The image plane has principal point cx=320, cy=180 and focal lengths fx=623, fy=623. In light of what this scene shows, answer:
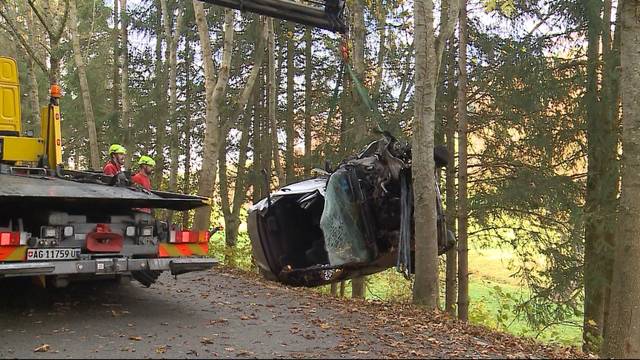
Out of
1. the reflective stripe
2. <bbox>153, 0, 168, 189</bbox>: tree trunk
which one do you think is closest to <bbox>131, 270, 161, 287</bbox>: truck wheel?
the reflective stripe

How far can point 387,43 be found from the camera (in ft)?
64.0

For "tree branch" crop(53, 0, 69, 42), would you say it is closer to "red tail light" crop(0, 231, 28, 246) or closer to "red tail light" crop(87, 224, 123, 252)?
"red tail light" crop(87, 224, 123, 252)

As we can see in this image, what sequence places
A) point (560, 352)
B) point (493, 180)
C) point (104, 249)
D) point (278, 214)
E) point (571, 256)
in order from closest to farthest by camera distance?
point (560, 352)
point (104, 249)
point (278, 214)
point (571, 256)
point (493, 180)

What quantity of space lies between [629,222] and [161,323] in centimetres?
519

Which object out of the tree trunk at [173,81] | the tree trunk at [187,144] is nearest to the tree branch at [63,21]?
the tree trunk at [173,81]

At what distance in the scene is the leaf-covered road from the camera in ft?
18.9

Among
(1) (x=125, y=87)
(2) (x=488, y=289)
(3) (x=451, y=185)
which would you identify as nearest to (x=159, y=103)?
(1) (x=125, y=87)

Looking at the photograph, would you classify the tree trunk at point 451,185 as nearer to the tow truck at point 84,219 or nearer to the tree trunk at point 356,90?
the tree trunk at point 356,90

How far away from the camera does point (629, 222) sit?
21.9 feet

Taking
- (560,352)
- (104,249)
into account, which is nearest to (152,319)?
(104,249)

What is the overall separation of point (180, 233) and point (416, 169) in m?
3.26

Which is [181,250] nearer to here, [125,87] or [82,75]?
[82,75]

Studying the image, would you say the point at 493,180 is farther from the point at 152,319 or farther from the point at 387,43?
the point at 152,319

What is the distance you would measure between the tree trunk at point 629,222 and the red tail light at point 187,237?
485 cm
